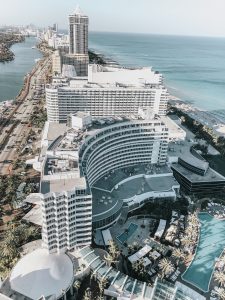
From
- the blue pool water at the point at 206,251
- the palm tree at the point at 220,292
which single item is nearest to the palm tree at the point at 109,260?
the blue pool water at the point at 206,251

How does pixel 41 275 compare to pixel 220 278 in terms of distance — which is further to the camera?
pixel 220 278

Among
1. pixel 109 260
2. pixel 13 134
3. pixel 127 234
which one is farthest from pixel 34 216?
pixel 13 134

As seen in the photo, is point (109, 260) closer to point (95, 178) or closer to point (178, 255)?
point (178, 255)

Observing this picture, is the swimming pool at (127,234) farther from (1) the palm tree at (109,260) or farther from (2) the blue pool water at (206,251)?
(2) the blue pool water at (206,251)

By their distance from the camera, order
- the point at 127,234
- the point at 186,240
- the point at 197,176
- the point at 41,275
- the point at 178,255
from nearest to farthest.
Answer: the point at 41,275, the point at 178,255, the point at 186,240, the point at 127,234, the point at 197,176

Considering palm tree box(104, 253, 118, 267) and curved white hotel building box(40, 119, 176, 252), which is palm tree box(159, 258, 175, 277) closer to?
palm tree box(104, 253, 118, 267)

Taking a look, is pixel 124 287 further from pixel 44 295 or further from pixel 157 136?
pixel 157 136

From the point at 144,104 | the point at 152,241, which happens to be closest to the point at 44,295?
the point at 152,241
